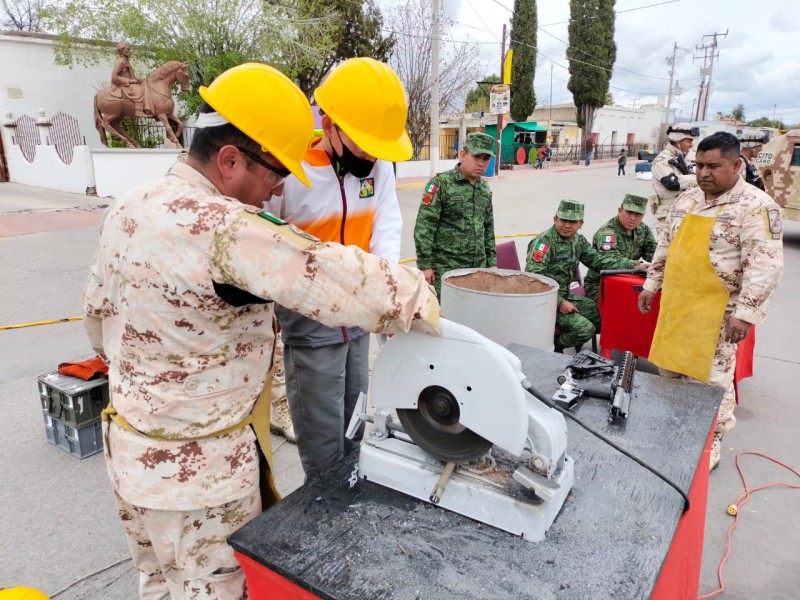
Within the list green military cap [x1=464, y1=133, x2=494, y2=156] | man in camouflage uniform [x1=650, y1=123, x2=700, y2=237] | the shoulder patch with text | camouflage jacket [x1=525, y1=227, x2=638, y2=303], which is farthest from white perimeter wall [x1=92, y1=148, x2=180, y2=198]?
camouflage jacket [x1=525, y1=227, x2=638, y2=303]

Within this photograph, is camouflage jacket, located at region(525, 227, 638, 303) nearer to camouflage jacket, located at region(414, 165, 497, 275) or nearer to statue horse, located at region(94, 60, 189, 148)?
camouflage jacket, located at region(414, 165, 497, 275)

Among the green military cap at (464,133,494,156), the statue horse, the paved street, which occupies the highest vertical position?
the statue horse

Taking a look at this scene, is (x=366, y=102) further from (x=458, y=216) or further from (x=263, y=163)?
(x=458, y=216)

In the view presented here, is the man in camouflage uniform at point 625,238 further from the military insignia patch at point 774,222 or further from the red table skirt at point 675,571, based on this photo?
the red table skirt at point 675,571

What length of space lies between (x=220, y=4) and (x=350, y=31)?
590cm

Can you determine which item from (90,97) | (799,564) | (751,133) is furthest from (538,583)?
(90,97)

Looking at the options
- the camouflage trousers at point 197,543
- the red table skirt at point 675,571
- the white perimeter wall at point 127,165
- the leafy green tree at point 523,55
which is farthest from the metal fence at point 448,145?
the camouflage trousers at point 197,543

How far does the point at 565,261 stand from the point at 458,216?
0.89 metres

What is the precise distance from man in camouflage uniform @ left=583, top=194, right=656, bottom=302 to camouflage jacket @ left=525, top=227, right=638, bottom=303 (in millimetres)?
174

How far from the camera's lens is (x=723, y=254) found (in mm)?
2688

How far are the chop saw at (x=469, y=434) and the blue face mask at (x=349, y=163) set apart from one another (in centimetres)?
77

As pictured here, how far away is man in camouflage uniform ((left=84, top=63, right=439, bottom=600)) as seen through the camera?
107 centimetres

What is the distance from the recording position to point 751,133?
Answer: 6398 mm

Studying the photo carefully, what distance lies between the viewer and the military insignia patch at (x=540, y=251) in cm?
393
